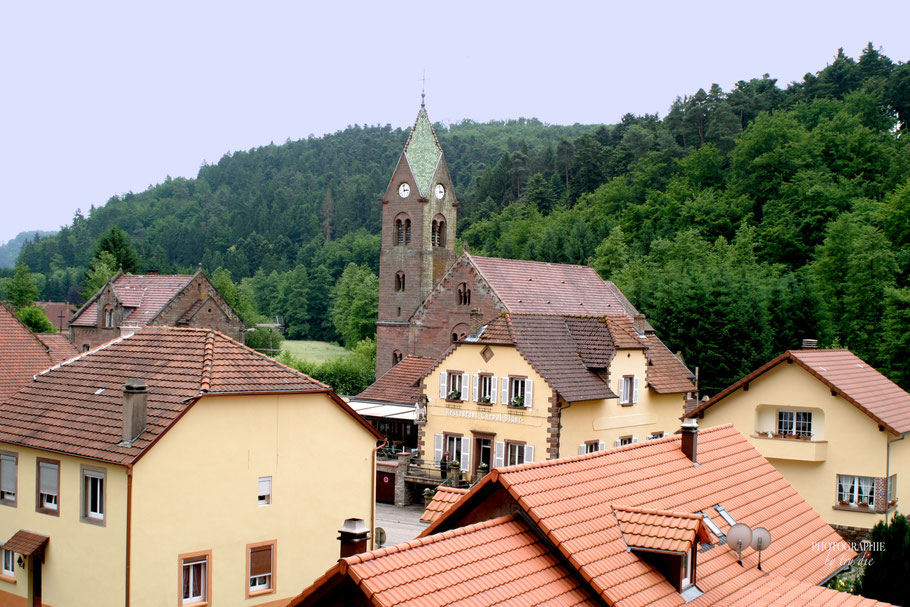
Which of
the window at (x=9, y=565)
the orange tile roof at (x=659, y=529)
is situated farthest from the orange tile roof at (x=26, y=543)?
the orange tile roof at (x=659, y=529)

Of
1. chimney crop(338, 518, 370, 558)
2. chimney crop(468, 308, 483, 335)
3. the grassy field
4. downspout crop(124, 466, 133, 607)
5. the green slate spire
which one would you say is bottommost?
the grassy field

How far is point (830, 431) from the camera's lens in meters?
29.9

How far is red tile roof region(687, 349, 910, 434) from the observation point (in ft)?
95.7

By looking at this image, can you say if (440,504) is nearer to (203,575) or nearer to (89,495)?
(203,575)

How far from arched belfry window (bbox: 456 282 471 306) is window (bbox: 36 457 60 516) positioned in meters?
35.2

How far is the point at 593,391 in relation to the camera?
37375 millimetres

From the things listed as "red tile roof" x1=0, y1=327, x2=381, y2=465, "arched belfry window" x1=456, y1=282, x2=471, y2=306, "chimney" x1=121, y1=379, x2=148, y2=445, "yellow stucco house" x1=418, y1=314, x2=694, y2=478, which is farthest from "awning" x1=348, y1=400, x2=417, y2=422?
"chimney" x1=121, y1=379, x2=148, y2=445

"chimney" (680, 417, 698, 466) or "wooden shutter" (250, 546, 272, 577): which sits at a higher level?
"chimney" (680, 417, 698, 466)

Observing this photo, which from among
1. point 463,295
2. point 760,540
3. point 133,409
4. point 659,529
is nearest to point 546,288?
point 463,295

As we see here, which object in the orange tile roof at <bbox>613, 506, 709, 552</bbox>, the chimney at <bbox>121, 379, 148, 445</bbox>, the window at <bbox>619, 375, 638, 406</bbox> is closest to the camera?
the orange tile roof at <bbox>613, 506, 709, 552</bbox>

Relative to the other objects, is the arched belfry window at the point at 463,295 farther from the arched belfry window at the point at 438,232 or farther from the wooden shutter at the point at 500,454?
the wooden shutter at the point at 500,454

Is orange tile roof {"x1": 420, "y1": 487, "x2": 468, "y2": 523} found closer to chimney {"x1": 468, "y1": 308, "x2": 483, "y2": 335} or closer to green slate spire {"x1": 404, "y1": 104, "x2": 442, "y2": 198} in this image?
chimney {"x1": 468, "y1": 308, "x2": 483, "y2": 335}

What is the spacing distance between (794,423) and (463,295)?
2639 centimetres

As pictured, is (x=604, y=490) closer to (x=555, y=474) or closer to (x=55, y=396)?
(x=555, y=474)
